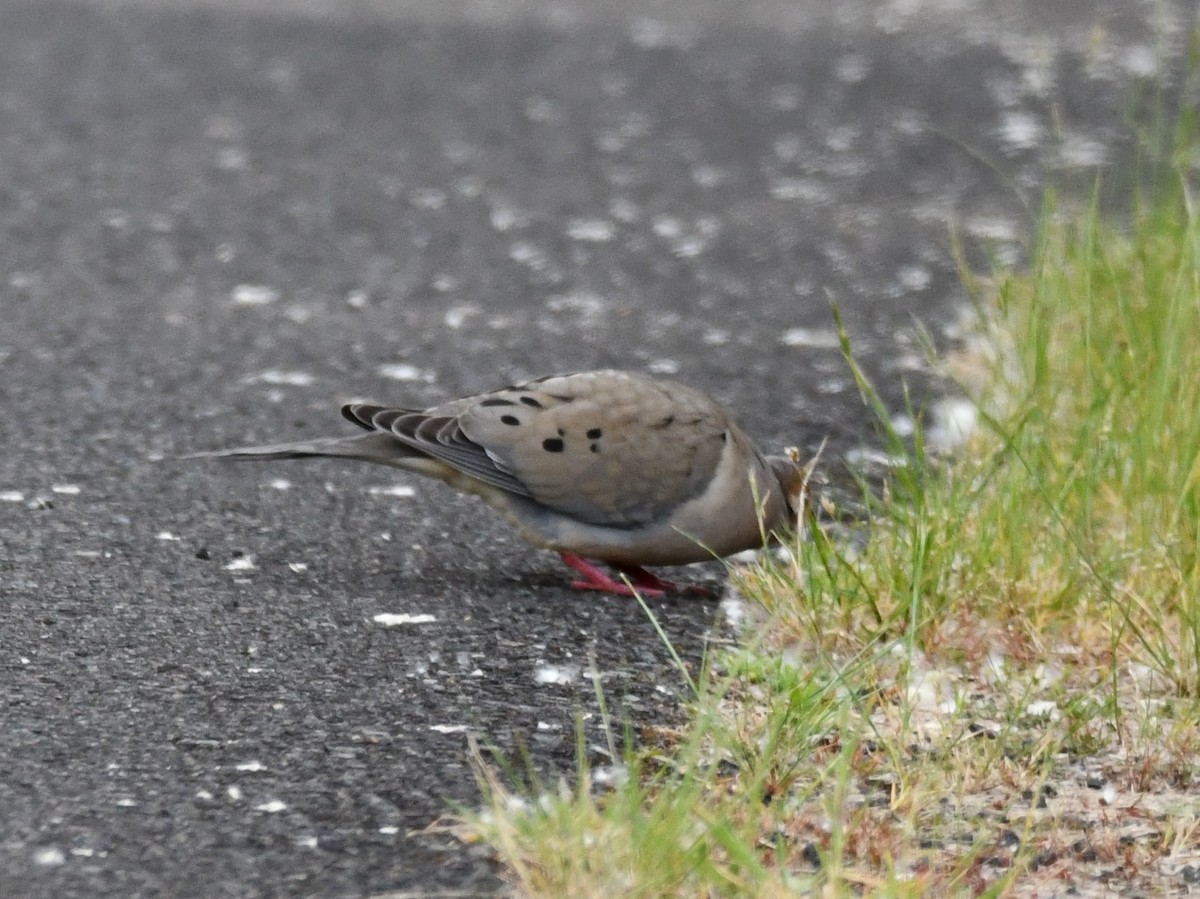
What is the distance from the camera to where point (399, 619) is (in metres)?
4.25

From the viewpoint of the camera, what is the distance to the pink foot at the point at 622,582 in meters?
4.56

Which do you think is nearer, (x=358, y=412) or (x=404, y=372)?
(x=358, y=412)

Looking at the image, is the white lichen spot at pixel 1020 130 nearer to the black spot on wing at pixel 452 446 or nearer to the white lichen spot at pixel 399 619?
the black spot on wing at pixel 452 446

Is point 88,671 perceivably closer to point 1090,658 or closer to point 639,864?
point 639,864

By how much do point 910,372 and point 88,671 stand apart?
346 cm

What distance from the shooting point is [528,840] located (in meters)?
2.92

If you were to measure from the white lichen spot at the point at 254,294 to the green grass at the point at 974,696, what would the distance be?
9.24 ft

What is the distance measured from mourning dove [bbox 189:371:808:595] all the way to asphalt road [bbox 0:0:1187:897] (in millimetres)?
173

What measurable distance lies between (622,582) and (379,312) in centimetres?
263

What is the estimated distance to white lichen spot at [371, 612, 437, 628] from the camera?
4.22m

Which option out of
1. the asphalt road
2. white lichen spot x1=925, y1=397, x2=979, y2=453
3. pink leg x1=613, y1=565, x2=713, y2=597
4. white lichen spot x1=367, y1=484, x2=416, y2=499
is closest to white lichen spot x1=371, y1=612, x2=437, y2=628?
the asphalt road

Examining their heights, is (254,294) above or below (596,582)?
below

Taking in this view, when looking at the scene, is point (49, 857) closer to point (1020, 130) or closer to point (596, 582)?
point (596, 582)

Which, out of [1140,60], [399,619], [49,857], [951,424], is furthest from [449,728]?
[1140,60]
